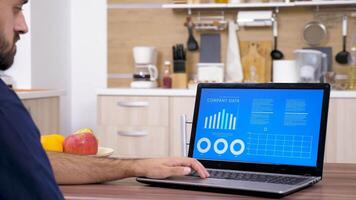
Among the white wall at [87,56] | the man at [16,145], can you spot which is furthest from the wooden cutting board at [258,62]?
the man at [16,145]

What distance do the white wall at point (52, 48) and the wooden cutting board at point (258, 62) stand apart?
51.2 inches

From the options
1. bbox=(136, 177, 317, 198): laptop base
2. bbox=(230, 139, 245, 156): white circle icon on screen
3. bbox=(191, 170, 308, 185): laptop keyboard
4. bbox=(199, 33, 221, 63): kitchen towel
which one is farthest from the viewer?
bbox=(199, 33, 221, 63): kitchen towel

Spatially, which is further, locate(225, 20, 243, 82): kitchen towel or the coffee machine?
locate(225, 20, 243, 82): kitchen towel

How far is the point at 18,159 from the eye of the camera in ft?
2.73

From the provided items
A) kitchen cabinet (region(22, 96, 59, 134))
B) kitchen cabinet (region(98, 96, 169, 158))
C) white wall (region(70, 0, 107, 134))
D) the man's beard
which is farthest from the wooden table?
white wall (region(70, 0, 107, 134))

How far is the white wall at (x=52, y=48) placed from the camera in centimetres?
360

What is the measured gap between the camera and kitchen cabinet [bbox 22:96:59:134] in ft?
9.86

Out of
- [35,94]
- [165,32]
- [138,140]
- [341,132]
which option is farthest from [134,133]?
[341,132]

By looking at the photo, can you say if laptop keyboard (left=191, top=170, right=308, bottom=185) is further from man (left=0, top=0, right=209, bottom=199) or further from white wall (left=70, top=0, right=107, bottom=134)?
white wall (left=70, top=0, right=107, bottom=134)

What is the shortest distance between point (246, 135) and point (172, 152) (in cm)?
210

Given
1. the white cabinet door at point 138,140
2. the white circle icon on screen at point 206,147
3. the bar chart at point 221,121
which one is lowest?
the white cabinet door at point 138,140

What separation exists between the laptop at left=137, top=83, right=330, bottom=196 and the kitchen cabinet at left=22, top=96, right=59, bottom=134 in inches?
67.7

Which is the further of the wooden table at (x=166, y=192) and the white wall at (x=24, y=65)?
the white wall at (x=24, y=65)

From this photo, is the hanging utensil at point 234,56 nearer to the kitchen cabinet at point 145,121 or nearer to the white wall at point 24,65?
the kitchen cabinet at point 145,121
